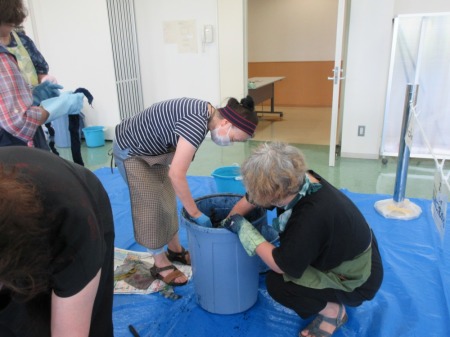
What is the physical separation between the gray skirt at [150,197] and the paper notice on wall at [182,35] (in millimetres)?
3050

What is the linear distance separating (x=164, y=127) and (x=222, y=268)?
631 millimetres

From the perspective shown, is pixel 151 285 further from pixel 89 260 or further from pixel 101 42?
pixel 101 42

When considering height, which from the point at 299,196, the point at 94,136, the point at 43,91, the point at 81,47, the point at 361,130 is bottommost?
the point at 94,136

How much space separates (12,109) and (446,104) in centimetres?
347

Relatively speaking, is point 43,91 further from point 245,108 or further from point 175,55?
point 175,55

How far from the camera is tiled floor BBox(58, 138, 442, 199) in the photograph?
298cm

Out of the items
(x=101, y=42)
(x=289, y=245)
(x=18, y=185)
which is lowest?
(x=289, y=245)

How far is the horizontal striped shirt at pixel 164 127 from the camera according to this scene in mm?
1510

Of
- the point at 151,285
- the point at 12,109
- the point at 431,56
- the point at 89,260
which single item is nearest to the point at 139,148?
the point at 12,109

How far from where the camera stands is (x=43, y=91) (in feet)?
5.52

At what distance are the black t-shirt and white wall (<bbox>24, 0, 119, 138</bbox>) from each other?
3.70m

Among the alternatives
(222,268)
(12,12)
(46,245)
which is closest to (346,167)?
(222,268)

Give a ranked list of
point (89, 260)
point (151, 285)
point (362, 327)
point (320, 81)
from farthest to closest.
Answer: point (320, 81) → point (151, 285) → point (362, 327) → point (89, 260)

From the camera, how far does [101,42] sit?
4.30m
